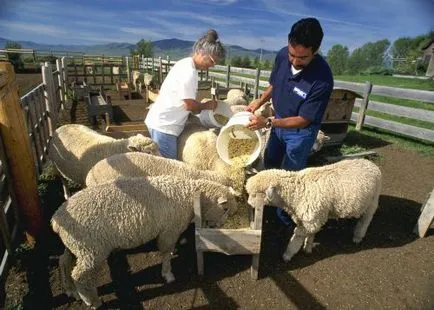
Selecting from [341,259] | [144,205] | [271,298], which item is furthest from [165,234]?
[341,259]

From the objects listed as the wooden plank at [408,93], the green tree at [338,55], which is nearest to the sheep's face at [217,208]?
the wooden plank at [408,93]

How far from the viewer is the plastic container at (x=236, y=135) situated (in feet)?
13.5

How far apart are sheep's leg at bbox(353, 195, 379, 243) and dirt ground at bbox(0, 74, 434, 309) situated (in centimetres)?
13

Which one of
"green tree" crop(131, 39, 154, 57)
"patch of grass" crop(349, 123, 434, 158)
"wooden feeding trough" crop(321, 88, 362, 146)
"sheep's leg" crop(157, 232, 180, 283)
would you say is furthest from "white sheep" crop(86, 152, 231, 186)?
"green tree" crop(131, 39, 154, 57)

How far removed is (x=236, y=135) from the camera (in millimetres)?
4773

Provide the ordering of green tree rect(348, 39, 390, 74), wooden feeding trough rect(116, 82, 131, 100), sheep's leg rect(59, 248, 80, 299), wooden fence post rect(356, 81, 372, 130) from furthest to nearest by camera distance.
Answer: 1. green tree rect(348, 39, 390, 74)
2. wooden feeding trough rect(116, 82, 131, 100)
3. wooden fence post rect(356, 81, 372, 130)
4. sheep's leg rect(59, 248, 80, 299)

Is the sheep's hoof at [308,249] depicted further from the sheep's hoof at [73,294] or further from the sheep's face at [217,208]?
the sheep's hoof at [73,294]

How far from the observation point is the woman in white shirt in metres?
3.91

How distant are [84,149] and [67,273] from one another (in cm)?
220

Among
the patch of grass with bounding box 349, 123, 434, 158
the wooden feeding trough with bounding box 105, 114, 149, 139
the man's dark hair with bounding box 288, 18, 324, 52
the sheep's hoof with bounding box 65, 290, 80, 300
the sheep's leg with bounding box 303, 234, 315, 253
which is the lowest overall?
the sheep's hoof with bounding box 65, 290, 80, 300

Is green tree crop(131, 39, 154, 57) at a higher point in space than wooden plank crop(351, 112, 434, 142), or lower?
higher

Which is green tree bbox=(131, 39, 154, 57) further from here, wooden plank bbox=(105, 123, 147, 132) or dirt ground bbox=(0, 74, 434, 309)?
dirt ground bbox=(0, 74, 434, 309)

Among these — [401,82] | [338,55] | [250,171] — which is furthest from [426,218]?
[338,55]

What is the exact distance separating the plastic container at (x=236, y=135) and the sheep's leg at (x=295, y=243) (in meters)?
1.17
